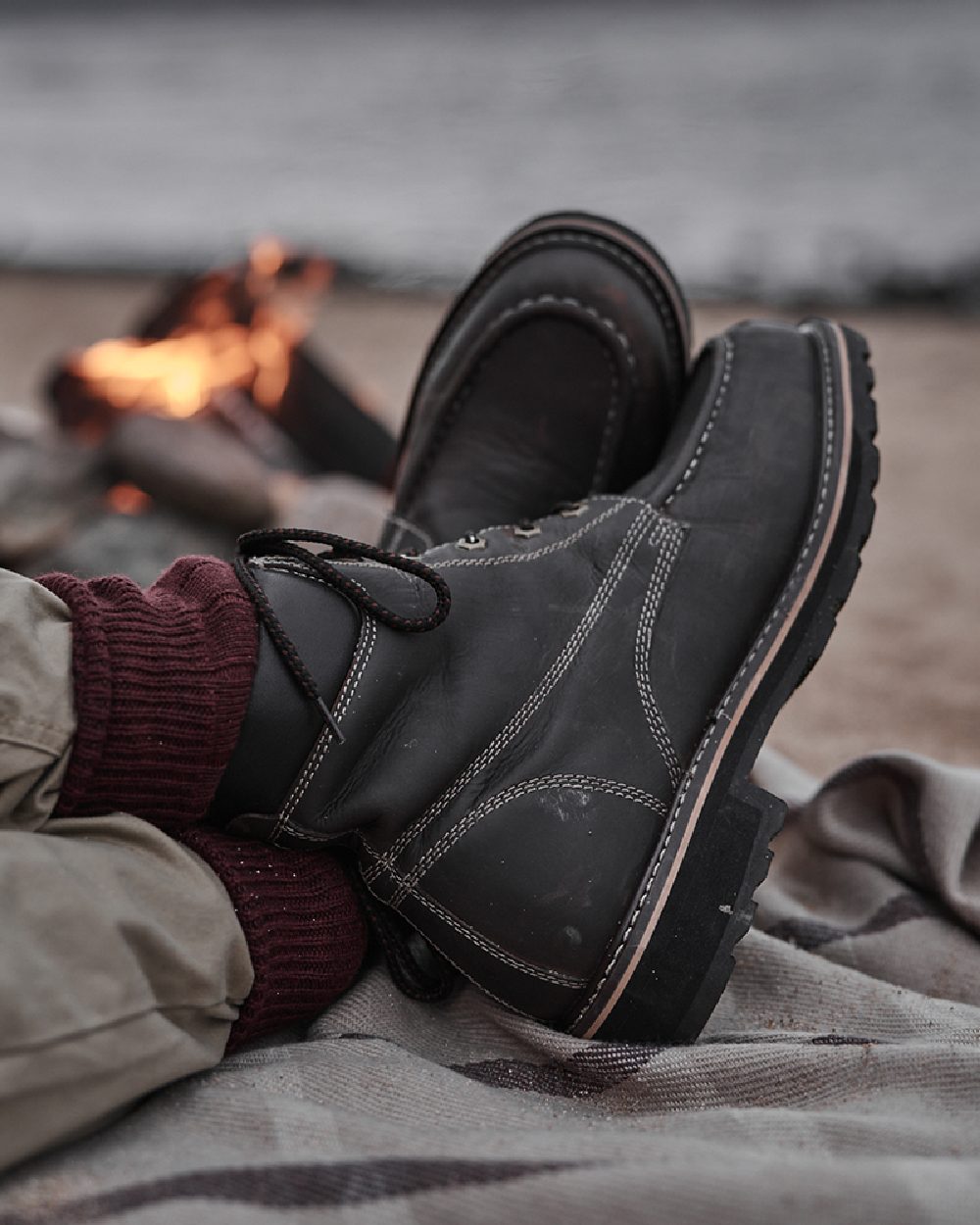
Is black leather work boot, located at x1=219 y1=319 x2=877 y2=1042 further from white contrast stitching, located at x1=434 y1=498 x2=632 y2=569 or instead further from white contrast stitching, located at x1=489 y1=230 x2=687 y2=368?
white contrast stitching, located at x1=489 y1=230 x2=687 y2=368

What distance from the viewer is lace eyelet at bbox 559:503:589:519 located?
97 centimetres

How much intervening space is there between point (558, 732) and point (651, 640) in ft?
0.42

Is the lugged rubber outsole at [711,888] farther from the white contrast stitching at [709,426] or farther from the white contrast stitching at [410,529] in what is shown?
the white contrast stitching at [410,529]

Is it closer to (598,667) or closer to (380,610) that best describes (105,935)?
(380,610)

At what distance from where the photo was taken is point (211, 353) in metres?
2.10

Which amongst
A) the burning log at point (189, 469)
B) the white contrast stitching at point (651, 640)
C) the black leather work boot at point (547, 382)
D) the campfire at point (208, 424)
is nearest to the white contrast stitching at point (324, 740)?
the white contrast stitching at point (651, 640)

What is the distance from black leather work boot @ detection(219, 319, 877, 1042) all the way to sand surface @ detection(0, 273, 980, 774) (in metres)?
0.56

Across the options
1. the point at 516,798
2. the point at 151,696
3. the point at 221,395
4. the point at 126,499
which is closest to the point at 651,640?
the point at 516,798

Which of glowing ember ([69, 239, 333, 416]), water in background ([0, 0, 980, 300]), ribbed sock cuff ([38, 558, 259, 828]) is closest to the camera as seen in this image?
ribbed sock cuff ([38, 558, 259, 828])

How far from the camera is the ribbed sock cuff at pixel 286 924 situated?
71 centimetres

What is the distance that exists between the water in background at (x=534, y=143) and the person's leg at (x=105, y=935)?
10.2ft

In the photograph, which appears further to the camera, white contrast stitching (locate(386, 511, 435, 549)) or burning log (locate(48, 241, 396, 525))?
burning log (locate(48, 241, 396, 525))

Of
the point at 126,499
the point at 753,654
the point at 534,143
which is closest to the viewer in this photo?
the point at 753,654

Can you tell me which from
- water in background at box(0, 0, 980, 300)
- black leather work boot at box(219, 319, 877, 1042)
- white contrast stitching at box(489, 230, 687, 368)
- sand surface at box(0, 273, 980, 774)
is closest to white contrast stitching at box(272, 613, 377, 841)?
black leather work boot at box(219, 319, 877, 1042)
